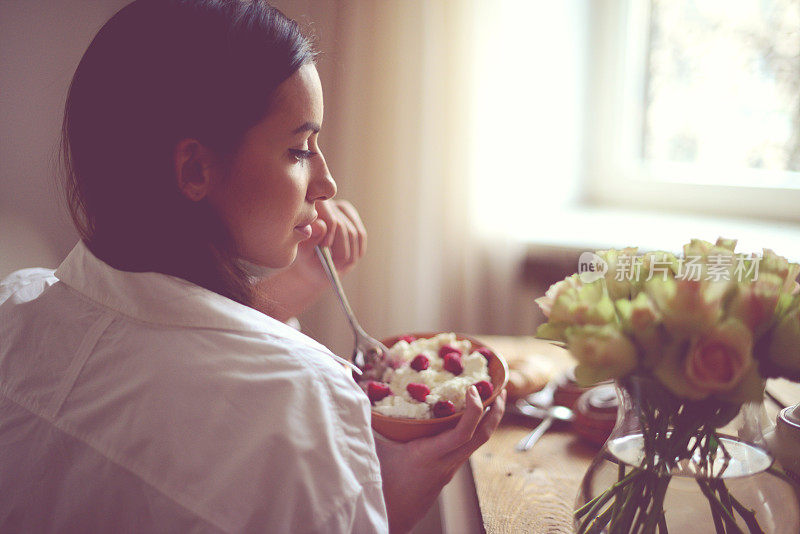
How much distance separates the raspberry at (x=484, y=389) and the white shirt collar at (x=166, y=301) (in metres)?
0.25

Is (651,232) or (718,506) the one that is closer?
(718,506)

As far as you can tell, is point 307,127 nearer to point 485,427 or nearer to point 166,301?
point 166,301

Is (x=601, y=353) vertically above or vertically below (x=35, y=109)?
below

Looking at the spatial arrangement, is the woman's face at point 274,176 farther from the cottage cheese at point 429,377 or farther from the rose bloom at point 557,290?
Result: the rose bloom at point 557,290

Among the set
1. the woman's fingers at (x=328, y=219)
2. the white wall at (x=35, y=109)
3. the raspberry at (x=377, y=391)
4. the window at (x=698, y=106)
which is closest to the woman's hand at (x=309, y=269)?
the woman's fingers at (x=328, y=219)

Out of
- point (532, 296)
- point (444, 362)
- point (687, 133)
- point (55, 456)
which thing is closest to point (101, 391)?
point (55, 456)

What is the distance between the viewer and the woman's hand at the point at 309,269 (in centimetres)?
115

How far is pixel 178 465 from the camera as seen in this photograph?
0.60 meters

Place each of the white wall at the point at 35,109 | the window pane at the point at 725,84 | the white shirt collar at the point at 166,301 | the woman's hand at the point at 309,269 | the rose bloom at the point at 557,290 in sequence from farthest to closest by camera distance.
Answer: the window pane at the point at 725,84, the white wall at the point at 35,109, the woman's hand at the point at 309,269, the white shirt collar at the point at 166,301, the rose bloom at the point at 557,290

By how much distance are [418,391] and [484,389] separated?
0.27ft

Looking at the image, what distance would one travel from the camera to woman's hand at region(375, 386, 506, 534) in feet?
2.53

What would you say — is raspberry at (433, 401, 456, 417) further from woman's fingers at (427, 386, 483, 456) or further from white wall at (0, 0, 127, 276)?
white wall at (0, 0, 127, 276)

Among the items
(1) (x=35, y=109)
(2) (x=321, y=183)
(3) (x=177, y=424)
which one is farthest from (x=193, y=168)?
(1) (x=35, y=109)

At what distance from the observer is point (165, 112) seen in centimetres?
71
